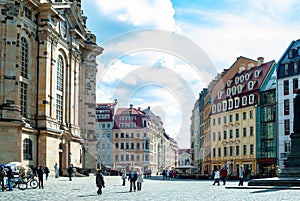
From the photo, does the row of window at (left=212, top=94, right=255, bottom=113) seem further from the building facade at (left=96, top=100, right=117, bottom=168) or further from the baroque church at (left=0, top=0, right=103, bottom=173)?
the building facade at (left=96, top=100, right=117, bottom=168)

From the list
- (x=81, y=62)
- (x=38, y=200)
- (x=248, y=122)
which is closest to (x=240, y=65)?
(x=248, y=122)

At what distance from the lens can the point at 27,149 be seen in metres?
50.8

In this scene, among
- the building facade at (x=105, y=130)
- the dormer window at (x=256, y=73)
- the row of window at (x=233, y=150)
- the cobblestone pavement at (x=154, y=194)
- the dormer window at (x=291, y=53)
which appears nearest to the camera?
the cobblestone pavement at (x=154, y=194)

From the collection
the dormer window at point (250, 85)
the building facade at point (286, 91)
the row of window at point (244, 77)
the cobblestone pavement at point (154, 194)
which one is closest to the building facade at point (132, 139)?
the row of window at point (244, 77)

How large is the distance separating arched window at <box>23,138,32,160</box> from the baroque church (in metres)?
0.09

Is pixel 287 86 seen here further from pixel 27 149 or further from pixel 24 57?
pixel 27 149

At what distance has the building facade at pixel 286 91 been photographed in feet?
229

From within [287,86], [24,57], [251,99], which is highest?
[24,57]

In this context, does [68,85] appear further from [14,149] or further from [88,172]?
[14,149]

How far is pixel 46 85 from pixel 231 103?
117 feet

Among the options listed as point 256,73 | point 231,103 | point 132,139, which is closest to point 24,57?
point 256,73

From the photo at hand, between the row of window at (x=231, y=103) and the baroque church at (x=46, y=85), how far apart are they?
21655 millimetres

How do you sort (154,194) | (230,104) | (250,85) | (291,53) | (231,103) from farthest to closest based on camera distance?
(230,104) < (231,103) < (250,85) < (291,53) < (154,194)

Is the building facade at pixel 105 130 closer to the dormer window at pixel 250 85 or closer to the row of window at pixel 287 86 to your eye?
the dormer window at pixel 250 85
